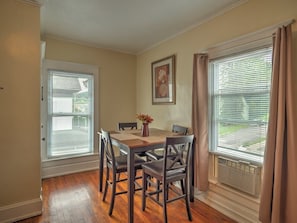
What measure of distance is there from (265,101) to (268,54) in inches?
19.9

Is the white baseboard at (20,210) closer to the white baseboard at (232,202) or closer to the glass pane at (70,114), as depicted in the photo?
the glass pane at (70,114)

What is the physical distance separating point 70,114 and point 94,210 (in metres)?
1.93

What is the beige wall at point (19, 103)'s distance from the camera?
78.8 inches

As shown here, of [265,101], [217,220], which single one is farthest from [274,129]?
[217,220]

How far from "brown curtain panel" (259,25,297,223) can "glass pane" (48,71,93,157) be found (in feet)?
10.2

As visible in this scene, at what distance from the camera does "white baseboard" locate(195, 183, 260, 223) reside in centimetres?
202

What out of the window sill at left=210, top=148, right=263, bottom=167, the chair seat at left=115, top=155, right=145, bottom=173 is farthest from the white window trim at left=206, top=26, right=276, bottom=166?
the chair seat at left=115, top=155, right=145, bottom=173

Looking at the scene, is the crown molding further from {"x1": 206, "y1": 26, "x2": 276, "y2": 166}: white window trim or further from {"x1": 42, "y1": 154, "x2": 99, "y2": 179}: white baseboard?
{"x1": 42, "y1": 154, "x2": 99, "y2": 179}: white baseboard

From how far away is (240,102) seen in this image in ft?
7.41

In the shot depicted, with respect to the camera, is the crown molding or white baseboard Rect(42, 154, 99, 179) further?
white baseboard Rect(42, 154, 99, 179)

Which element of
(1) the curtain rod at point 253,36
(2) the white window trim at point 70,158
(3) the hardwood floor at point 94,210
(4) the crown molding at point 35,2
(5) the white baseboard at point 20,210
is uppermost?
(4) the crown molding at point 35,2

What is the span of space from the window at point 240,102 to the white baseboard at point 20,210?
2.33 metres

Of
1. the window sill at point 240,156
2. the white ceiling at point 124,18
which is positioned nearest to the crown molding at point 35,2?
the white ceiling at point 124,18

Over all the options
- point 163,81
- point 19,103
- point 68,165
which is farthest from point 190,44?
point 68,165
